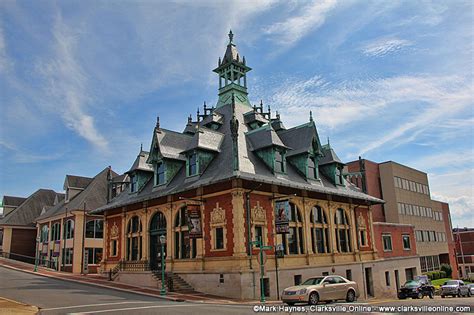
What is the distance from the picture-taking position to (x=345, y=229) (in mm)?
36281

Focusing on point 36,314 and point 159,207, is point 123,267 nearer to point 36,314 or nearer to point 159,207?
point 159,207

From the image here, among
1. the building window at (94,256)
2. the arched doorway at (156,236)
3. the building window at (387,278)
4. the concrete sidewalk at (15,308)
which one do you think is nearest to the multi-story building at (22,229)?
the building window at (94,256)

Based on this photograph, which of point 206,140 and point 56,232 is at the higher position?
point 206,140

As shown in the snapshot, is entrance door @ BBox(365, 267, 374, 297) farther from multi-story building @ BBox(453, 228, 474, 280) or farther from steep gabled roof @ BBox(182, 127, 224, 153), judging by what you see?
multi-story building @ BBox(453, 228, 474, 280)

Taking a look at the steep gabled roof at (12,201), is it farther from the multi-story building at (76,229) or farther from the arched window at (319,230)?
the arched window at (319,230)

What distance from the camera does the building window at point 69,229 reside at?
4894 cm

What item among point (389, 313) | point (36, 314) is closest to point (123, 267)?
point (36, 314)

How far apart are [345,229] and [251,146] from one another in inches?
469

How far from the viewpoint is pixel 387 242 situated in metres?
44.7

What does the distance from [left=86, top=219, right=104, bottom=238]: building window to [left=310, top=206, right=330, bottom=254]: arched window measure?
2907cm

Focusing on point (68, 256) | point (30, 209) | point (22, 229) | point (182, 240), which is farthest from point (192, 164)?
point (30, 209)

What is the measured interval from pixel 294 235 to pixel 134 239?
1424 cm

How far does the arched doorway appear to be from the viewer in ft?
108

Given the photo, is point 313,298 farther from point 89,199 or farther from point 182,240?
point 89,199
